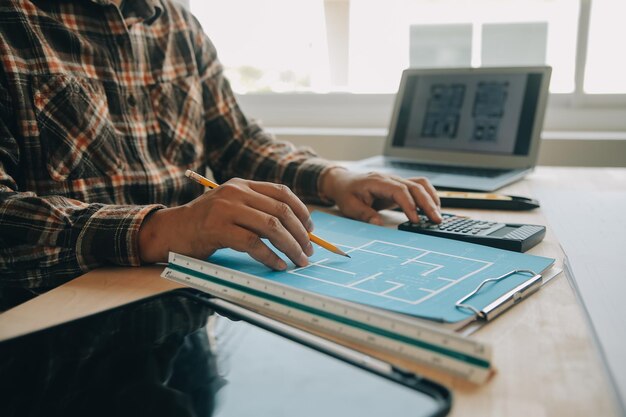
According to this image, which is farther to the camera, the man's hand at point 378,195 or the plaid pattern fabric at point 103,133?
the man's hand at point 378,195

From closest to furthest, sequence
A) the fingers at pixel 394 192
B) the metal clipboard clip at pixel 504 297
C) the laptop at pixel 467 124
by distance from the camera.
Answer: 1. the metal clipboard clip at pixel 504 297
2. the fingers at pixel 394 192
3. the laptop at pixel 467 124

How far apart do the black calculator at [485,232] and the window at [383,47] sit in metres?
1.27

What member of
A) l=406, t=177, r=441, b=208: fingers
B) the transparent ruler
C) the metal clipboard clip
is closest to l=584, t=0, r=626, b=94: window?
l=406, t=177, r=441, b=208: fingers

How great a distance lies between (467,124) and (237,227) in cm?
91

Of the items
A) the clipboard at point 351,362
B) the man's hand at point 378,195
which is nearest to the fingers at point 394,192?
the man's hand at point 378,195

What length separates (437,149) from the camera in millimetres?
1479

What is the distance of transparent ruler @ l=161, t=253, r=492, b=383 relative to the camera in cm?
44

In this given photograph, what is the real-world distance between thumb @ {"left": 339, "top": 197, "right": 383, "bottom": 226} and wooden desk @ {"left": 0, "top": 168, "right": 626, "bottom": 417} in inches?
9.6

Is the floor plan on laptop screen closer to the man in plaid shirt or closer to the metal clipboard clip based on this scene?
the man in plaid shirt

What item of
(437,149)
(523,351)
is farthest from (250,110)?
(523,351)

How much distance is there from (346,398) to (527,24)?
1859mm

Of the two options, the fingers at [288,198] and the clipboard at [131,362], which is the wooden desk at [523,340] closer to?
the clipboard at [131,362]

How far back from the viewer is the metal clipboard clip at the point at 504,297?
0.54 meters

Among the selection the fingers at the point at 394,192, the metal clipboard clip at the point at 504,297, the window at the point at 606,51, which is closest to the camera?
the metal clipboard clip at the point at 504,297
